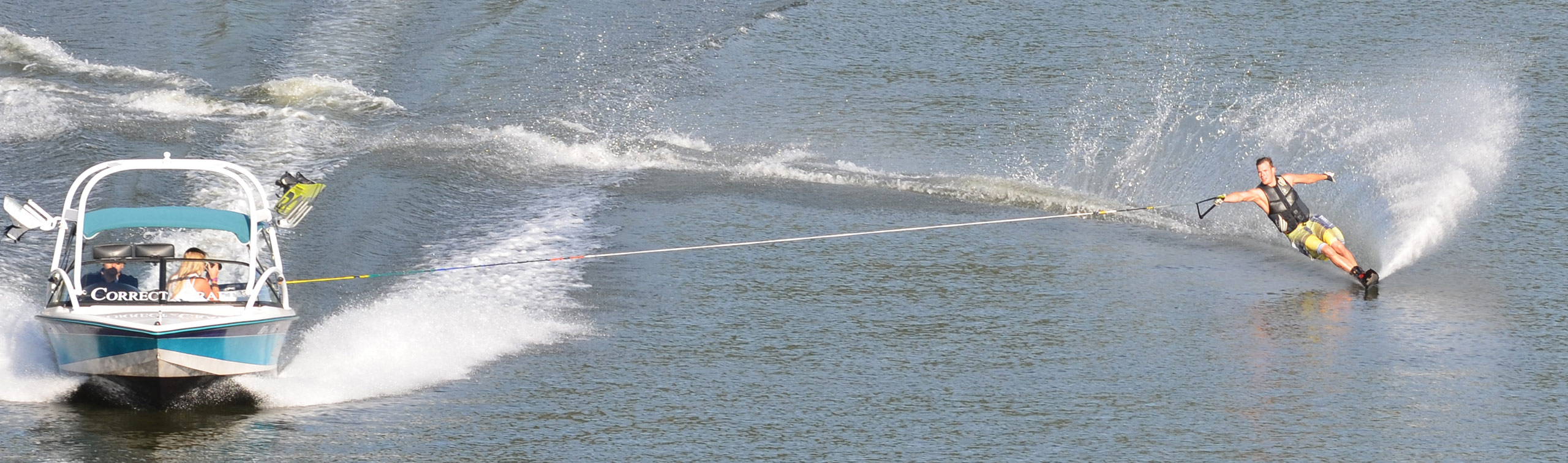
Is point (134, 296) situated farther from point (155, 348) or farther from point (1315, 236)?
point (1315, 236)

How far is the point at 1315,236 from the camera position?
48.0ft

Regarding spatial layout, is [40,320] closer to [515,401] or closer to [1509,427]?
[515,401]

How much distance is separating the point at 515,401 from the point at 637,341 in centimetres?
166

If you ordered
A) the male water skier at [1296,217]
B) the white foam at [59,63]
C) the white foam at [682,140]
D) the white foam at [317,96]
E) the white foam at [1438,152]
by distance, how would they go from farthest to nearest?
the white foam at [59,63], the white foam at [317,96], the white foam at [682,140], the white foam at [1438,152], the male water skier at [1296,217]

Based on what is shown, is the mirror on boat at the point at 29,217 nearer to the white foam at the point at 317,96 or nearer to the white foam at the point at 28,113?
the white foam at the point at 28,113

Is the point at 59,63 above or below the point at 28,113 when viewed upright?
above

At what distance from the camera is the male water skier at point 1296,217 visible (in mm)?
14500

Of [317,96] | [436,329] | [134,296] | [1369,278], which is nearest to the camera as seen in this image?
[134,296]

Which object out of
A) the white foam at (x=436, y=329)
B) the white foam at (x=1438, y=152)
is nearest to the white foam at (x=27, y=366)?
the white foam at (x=436, y=329)

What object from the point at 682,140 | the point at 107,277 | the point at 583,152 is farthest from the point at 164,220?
the point at 682,140

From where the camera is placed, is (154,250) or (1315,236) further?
(1315,236)

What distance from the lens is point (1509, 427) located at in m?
10.4

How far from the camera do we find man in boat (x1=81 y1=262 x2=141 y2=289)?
11047mm

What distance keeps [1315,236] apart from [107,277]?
10212mm
